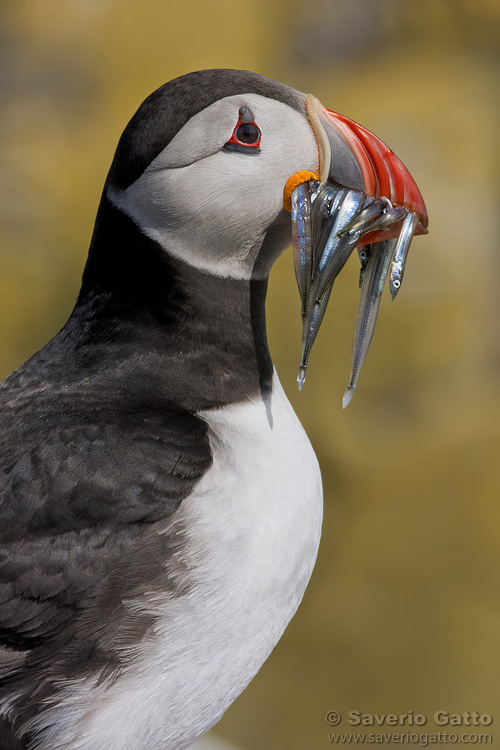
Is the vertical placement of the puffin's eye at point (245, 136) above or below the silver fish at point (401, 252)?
above

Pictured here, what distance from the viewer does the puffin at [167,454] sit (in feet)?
5.92

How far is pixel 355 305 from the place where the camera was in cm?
526

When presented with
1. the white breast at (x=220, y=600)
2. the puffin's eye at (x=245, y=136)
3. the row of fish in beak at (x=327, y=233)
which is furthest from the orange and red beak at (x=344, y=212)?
the white breast at (x=220, y=600)

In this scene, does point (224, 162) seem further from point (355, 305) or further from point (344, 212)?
point (355, 305)

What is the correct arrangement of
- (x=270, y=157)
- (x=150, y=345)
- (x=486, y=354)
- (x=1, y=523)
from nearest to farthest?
(x=1, y=523) → (x=270, y=157) → (x=150, y=345) → (x=486, y=354)

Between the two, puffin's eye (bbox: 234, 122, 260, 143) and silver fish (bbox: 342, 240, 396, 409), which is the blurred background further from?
puffin's eye (bbox: 234, 122, 260, 143)

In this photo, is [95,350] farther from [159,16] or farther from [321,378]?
[159,16]

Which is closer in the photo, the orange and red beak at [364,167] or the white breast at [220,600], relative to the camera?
the white breast at [220,600]

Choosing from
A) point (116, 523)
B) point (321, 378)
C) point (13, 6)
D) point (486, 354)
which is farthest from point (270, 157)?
point (13, 6)

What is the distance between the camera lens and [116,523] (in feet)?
6.01

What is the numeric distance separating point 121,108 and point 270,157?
15.1 feet

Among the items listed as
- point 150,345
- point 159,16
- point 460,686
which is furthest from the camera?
point 159,16

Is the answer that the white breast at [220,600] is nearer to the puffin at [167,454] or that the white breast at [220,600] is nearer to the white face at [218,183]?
the puffin at [167,454]

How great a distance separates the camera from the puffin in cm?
181
